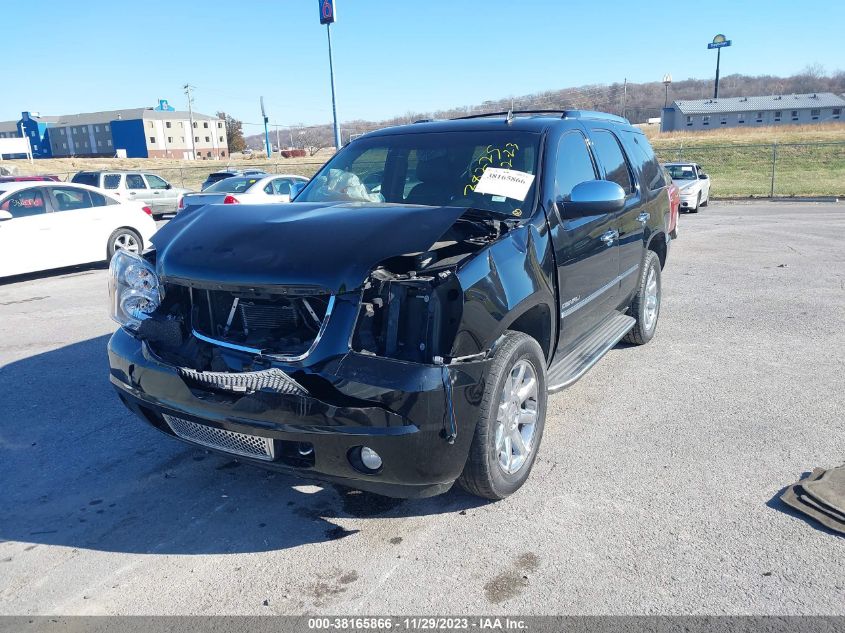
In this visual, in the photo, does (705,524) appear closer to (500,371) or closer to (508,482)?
(508,482)

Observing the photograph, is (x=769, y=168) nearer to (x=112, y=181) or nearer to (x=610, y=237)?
(x=112, y=181)

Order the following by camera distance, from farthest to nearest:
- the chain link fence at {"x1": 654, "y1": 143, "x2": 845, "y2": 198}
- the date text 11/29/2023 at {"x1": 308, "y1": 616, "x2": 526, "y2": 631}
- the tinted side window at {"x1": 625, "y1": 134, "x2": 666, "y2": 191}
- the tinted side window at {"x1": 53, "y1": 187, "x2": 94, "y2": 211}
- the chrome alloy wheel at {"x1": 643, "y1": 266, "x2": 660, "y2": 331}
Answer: the chain link fence at {"x1": 654, "y1": 143, "x2": 845, "y2": 198} → the tinted side window at {"x1": 53, "y1": 187, "x2": 94, "y2": 211} → the chrome alloy wheel at {"x1": 643, "y1": 266, "x2": 660, "y2": 331} → the tinted side window at {"x1": 625, "y1": 134, "x2": 666, "y2": 191} → the date text 11/29/2023 at {"x1": 308, "y1": 616, "x2": 526, "y2": 631}

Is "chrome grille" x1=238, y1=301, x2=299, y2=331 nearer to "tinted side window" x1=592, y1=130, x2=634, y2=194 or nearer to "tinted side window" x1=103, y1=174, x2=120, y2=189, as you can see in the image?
"tinted side window" x1=592, y1=130, x2=634, y2=194

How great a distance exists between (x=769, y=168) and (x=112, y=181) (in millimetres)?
31779

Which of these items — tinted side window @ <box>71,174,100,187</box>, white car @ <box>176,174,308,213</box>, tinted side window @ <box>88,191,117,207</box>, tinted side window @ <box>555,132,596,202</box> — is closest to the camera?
tinted side window @ <box>555,132,596,202</box>

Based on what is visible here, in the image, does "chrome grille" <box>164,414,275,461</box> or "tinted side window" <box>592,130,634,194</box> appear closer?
"chrome grille" <box>164,414,275,461</box>

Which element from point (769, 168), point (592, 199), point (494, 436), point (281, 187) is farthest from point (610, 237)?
point (769, 168)

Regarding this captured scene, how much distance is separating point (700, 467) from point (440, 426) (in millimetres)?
1869

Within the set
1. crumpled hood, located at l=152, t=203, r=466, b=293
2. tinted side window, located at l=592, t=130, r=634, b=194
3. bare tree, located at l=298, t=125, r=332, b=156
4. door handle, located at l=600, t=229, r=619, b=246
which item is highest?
bare tree, located at l=298, t=125, r=332, b=156

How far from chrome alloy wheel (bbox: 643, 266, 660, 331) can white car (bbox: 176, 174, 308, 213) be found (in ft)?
32.7

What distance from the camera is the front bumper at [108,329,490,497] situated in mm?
2807

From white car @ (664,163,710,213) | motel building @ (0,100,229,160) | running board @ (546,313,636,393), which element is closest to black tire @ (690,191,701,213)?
white car @ (664,163,710,213)

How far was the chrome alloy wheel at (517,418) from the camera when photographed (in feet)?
11.0

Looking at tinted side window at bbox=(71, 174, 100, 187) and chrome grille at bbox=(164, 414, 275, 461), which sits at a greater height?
tinted side window at bbox=(71, 174, 100, 187)
